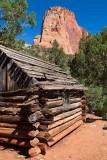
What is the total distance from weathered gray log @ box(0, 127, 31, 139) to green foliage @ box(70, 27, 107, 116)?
10148mm

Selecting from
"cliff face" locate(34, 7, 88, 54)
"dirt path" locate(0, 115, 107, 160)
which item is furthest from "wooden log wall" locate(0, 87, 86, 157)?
"cliff face" locate(34, 7, 88, 54)

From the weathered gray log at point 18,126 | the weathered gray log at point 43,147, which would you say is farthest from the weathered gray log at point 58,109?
the weathered gray log at point 43,147

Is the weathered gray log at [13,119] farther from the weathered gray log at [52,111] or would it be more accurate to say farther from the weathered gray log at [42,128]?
the weathered gray log at [52,111]

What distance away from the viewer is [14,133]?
34.6 ft

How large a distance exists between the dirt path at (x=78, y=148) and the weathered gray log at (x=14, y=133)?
2.13 ft

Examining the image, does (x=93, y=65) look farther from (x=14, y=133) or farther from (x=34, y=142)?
(x=34, y=142)

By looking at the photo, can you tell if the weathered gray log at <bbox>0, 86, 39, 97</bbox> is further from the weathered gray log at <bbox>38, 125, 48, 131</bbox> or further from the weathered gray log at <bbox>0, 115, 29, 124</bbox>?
the weathered gray log at <bbox>38, 125, 48, 131</bbox>

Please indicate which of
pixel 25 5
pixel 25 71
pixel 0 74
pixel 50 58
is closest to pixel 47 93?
pixel 25 71

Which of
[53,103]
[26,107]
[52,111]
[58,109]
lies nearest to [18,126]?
[26,107]

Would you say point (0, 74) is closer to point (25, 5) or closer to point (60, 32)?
point (25, 5)

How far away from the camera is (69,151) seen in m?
10.6

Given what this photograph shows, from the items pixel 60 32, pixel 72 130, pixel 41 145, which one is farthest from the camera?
pixel 60 32

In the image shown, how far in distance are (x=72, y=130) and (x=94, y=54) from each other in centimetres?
827

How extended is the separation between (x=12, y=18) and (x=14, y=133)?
16.8 meters
